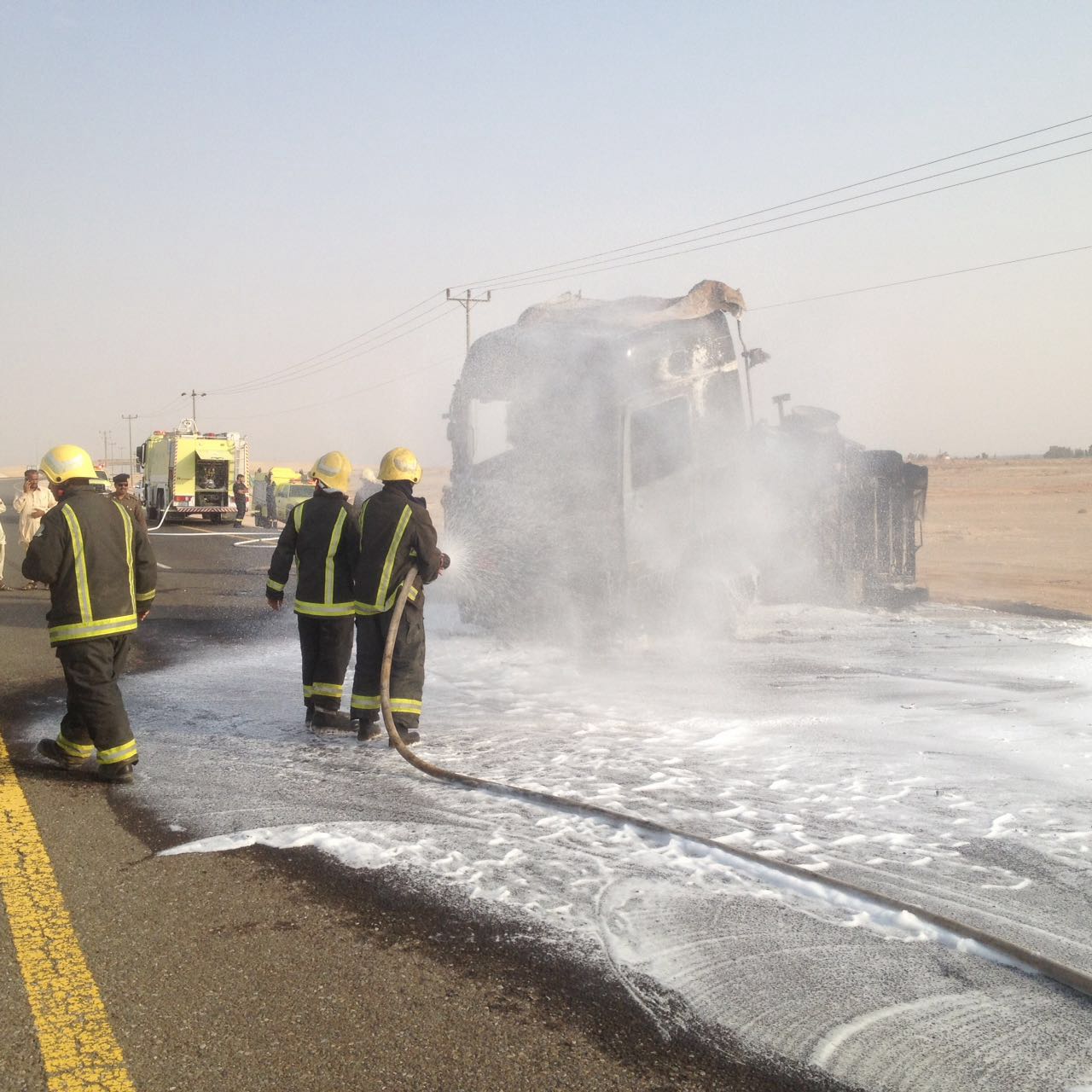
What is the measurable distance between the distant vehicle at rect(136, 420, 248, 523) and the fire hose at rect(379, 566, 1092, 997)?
29.9 m

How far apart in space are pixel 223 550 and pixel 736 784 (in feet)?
61.4

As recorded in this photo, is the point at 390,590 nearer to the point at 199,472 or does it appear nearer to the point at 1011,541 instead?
A: the point at 1011,541

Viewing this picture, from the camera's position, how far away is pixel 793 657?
888 centimetres

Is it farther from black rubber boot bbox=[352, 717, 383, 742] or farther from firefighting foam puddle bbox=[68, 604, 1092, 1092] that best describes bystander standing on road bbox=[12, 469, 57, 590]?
black rubber boot bbox=[352, 717, 383, 742]

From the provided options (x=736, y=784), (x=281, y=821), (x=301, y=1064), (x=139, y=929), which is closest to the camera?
(x=301, y=1064)

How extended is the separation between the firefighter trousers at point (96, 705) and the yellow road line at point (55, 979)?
755mm

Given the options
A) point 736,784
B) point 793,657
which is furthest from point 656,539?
point 736,784

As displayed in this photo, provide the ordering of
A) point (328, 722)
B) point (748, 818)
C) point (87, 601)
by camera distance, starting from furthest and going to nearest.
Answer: point (328, 722)
point (87, 601)
point (748, 818)

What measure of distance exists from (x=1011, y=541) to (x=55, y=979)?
2543 cm

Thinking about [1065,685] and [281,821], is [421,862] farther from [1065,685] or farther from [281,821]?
[1065,685]

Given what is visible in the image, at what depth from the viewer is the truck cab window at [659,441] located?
8688 mm

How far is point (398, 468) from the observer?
6133mm

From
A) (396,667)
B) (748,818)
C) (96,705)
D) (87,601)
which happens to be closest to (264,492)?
(396,667)

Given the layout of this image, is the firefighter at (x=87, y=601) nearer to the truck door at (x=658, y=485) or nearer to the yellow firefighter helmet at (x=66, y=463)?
the yellow firefighter helmet at (x=66, y=463)
